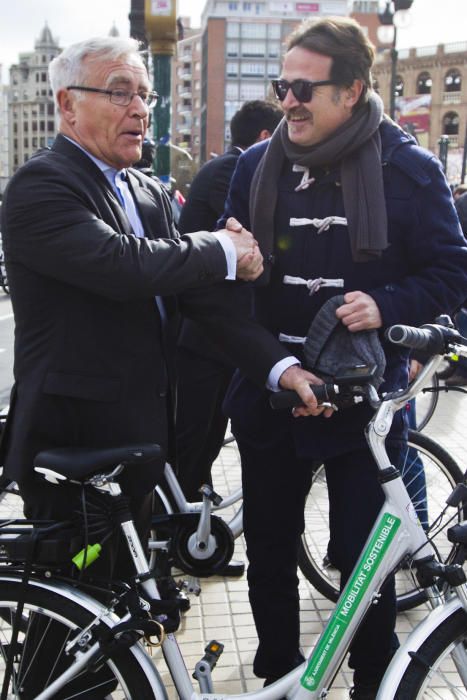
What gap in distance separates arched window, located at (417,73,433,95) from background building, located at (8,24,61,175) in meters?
94.0

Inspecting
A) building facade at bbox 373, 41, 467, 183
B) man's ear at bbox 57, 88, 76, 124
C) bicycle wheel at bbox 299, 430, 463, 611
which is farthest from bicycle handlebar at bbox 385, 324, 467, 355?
building facade at bbox 373, 41, 467, 183

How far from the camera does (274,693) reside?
2.38m

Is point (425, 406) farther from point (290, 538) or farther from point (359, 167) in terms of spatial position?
point (359, 167)

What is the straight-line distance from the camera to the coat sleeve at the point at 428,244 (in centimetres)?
251

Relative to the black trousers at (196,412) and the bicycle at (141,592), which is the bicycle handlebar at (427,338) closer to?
the bicycle at (141,592)

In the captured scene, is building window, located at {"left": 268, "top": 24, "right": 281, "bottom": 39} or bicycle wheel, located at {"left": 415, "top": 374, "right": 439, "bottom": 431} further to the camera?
building window, located at {"left": 268, "top": 24, "right": 281, "bottom": 39}

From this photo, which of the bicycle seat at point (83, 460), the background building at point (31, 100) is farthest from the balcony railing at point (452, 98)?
the background building at point (31, 100)

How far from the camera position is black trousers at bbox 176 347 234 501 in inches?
156

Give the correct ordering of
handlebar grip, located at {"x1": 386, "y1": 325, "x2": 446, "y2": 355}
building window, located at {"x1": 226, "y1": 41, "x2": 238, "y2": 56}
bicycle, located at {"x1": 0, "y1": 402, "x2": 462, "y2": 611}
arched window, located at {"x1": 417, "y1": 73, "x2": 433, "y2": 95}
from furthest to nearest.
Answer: building window, located at {"x1": 226, "y1": 41, "x2": 238, "y2": 56}, arched window, located at {"x1": 417, "y1": 73, "x2": 433, "y2": 95}, bicycle, located at {"x1": 0, "y1": 402, "x2": 462, "y2": 611}, handlebar grip, located at {"x1": 386, "y1": 325, "x2": 446, "y2": 355}

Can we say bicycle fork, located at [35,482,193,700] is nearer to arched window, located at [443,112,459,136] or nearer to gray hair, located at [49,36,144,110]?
gray hair, located at [49,36,144,110]

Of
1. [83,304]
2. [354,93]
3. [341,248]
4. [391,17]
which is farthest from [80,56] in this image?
[391,17]

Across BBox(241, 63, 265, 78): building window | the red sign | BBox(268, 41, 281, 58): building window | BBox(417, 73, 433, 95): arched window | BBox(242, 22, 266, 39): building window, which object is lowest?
BBox(417, 73, 433, 95): arched window

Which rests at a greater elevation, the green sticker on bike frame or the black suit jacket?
the black suit jacket

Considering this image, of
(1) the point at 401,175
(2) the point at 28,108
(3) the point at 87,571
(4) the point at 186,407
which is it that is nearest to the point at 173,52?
(4) the point at 186,407
